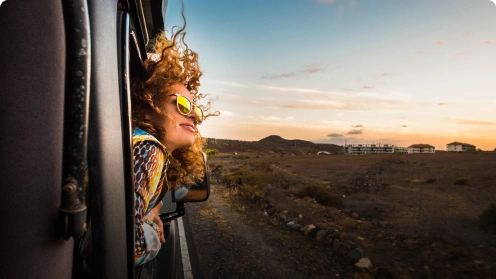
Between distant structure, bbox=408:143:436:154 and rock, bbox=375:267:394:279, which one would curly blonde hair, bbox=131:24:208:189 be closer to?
rock, bbox=375:267:394:279

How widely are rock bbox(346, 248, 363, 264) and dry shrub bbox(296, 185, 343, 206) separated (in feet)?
20.8

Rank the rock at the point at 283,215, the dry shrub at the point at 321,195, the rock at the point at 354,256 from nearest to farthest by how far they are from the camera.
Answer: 1. the rock at the point at 354,256
2. the rock at the point at 283,215
3. the dry shrub at the point at 321,195

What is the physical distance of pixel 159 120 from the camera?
183 centimetres

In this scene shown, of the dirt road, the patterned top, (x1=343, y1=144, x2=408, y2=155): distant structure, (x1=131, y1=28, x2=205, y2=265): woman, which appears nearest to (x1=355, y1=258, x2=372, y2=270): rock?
the dirt road

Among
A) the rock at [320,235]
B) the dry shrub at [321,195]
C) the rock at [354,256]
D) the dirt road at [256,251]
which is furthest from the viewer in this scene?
the dry shrub at [321,195]

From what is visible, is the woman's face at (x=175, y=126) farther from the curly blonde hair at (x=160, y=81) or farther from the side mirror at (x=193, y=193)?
the side mirror at (x=193, y=193)

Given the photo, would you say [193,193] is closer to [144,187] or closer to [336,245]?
[144,187]

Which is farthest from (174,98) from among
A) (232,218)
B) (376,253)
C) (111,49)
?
(232,218)

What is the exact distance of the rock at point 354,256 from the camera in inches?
217

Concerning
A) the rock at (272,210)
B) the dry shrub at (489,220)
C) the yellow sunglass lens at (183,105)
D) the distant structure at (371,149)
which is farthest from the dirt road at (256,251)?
the distant structure at (371,149)

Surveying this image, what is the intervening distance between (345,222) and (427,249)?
267 centimetres

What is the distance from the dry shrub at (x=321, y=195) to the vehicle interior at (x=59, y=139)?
11.8 m

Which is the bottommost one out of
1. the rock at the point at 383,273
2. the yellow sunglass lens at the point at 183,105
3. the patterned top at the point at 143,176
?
the rock at the point at 383,273

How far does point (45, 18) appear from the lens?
581 mm
